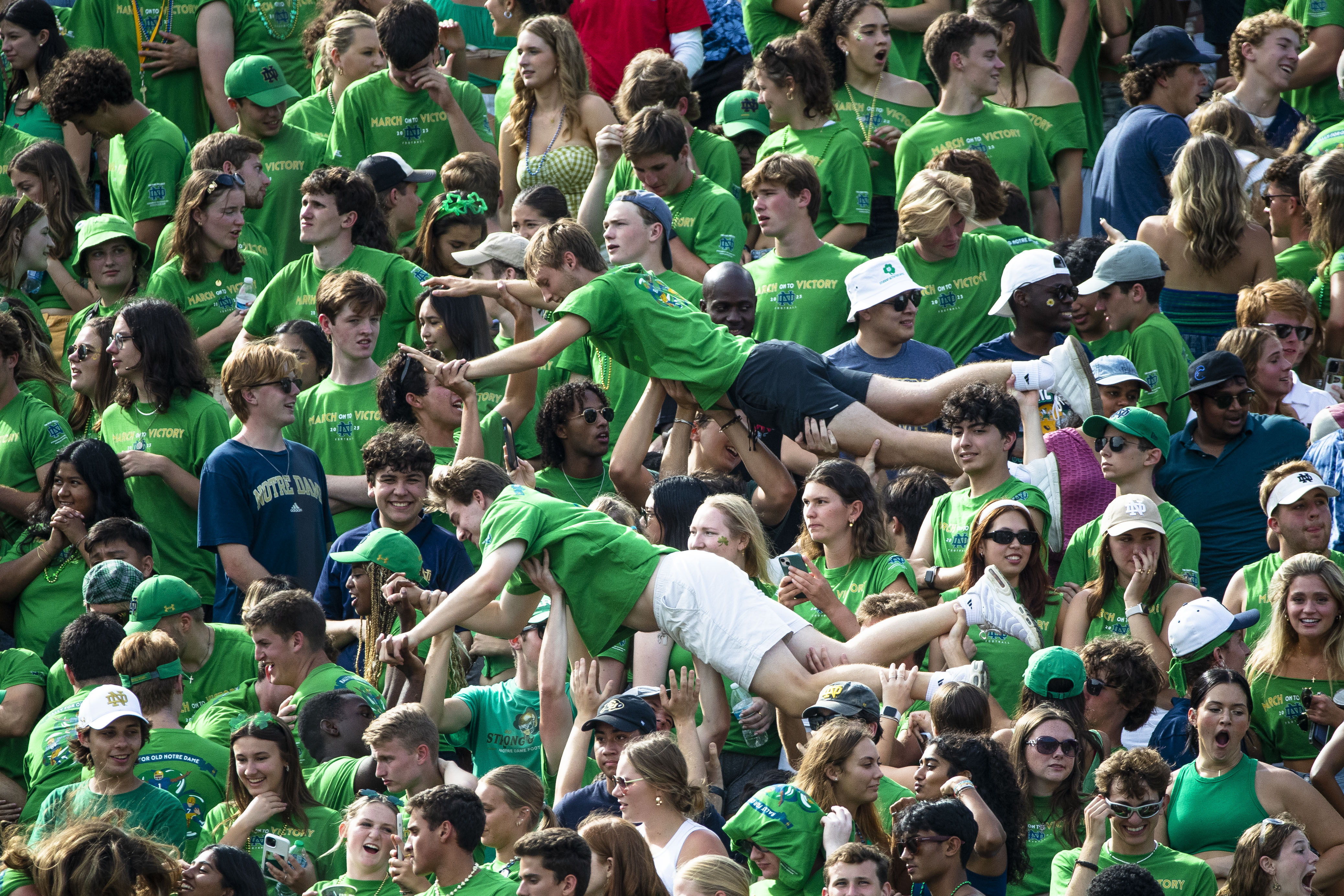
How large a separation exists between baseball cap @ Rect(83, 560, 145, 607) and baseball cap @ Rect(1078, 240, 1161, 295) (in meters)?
4.82

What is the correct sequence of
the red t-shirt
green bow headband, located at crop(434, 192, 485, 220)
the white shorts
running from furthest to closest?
the red t-shirt → green bow headband, located at crop(434, 192, 485, 220) → the white shorts

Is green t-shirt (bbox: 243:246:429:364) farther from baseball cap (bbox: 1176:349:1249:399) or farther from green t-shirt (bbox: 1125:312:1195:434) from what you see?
baseball cap (bbox: 1176:349:1249:399)

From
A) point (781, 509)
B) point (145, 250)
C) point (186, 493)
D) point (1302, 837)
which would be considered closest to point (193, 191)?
point (145, 250)

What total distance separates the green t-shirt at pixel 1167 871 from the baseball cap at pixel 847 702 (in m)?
0.88

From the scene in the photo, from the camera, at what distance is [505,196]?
11.9 m

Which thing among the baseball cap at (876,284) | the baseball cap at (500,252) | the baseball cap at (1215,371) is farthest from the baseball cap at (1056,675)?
the baseball cap at (500,252)

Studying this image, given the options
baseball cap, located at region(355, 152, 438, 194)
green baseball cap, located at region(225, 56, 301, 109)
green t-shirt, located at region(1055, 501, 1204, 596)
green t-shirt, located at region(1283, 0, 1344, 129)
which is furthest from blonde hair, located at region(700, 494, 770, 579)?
green t-shirt, located at region(1283, 0, 1344, 129)

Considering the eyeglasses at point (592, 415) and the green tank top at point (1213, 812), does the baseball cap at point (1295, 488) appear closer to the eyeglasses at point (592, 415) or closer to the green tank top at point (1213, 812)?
the green tank top at point (1213, 812)

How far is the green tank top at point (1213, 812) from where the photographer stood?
7055 mm

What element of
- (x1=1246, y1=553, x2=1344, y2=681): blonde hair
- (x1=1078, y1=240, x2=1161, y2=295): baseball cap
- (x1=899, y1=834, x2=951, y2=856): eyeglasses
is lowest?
(x1=1246, y1=553, x2=1344, y2=681): blonde hair

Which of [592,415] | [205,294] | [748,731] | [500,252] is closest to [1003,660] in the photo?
[748,731]

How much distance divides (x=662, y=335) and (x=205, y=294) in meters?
3.22

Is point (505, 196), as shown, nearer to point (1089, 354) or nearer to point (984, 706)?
point (1089, 354)

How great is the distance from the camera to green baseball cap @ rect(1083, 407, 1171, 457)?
8.16 meters
